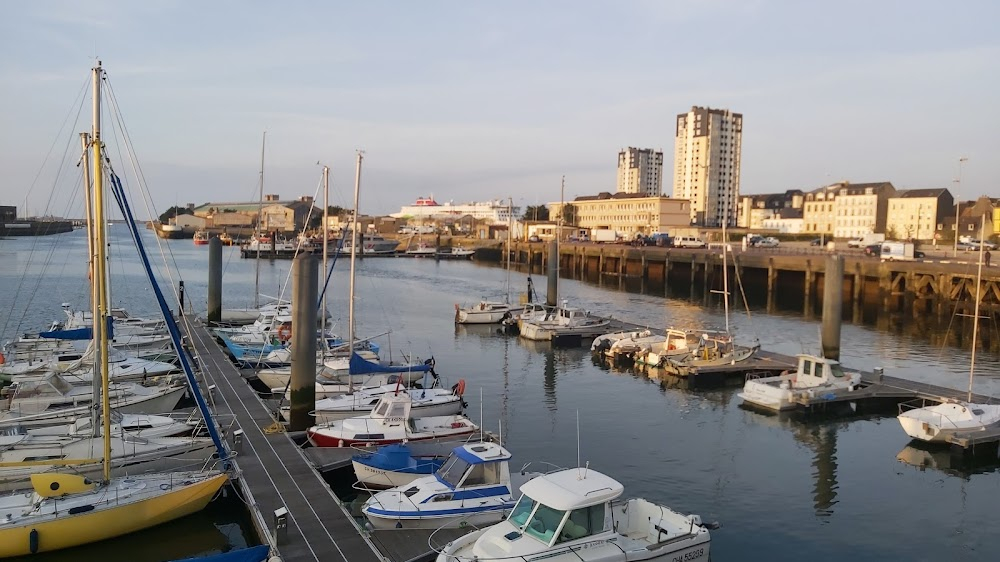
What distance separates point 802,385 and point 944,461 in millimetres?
6522

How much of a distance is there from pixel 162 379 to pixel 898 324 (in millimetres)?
47648

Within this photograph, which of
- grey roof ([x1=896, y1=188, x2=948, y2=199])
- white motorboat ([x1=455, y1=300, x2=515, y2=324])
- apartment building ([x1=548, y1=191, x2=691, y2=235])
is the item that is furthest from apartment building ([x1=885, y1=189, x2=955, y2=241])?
white motorboat ([x1=455, y1=300, x2=515, y2=324])

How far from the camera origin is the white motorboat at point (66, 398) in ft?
70.7

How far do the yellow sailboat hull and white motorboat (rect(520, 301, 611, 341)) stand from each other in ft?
95.4

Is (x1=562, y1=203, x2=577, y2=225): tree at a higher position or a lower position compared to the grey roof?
lower

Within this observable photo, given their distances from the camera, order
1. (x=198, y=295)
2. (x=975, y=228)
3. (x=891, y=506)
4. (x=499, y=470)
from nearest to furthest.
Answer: (x=499, y=470)
(x=891, y=506)
(x=198, y=295)
(x=975, y=228)

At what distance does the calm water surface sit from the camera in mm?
17922

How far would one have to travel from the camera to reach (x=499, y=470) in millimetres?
16438

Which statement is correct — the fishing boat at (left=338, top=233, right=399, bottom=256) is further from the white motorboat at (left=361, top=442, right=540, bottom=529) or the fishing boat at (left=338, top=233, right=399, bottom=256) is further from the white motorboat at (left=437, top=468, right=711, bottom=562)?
the white motorboat at (left=437, top=468, right=711, bottom=562)

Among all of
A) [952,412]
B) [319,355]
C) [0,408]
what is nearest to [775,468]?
[952,412]

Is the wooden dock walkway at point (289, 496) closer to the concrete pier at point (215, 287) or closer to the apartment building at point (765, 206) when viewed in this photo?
the concrete pier at point (215, 287)

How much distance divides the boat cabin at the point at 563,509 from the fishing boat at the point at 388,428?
825 cm

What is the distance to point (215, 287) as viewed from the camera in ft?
142

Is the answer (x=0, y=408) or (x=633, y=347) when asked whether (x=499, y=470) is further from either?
(x=633, y=347)
